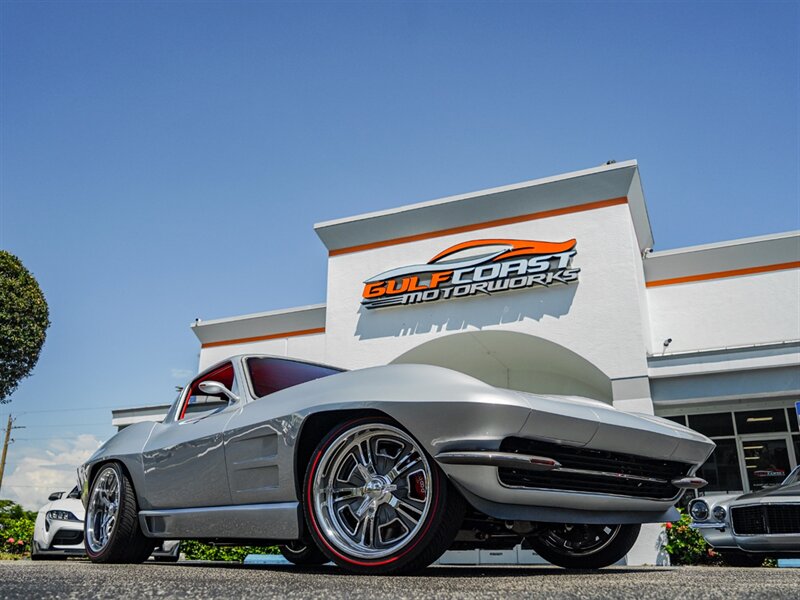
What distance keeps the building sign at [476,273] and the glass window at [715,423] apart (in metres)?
4.01

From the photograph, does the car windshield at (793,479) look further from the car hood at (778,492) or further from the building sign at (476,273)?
the building sign at (476,273)

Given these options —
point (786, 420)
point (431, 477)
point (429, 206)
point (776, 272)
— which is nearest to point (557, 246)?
point (429, 206)

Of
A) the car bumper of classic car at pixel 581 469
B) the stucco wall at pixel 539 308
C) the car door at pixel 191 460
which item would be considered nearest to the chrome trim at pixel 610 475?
the car bumper of classic car at pixel 581 469

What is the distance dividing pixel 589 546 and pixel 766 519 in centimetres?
392

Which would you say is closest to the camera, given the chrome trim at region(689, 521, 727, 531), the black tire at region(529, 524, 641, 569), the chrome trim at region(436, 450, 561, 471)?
the chrome trim at region(436, 450, 561, 471)

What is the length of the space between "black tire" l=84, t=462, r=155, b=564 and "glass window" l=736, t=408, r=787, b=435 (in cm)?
1295

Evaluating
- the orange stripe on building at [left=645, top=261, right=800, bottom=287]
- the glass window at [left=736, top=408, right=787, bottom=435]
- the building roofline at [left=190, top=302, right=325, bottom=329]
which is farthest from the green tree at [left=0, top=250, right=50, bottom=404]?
the glass window at [left=736, top=408, right=787, bottom=435]

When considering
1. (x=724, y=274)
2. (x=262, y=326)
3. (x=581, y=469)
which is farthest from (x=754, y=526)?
(x=262, y=326)

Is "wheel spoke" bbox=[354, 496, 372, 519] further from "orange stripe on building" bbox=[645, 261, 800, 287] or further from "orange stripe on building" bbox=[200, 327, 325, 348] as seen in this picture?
"orange stripe on building" bbox=[200, 327, 325, 348]

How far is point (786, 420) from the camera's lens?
1420 centimetres

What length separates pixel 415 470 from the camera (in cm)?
329

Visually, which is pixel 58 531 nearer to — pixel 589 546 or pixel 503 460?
pixel 589 546

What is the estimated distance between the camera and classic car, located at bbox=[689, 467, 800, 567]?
7.04 meters

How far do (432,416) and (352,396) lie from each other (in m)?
0.48
